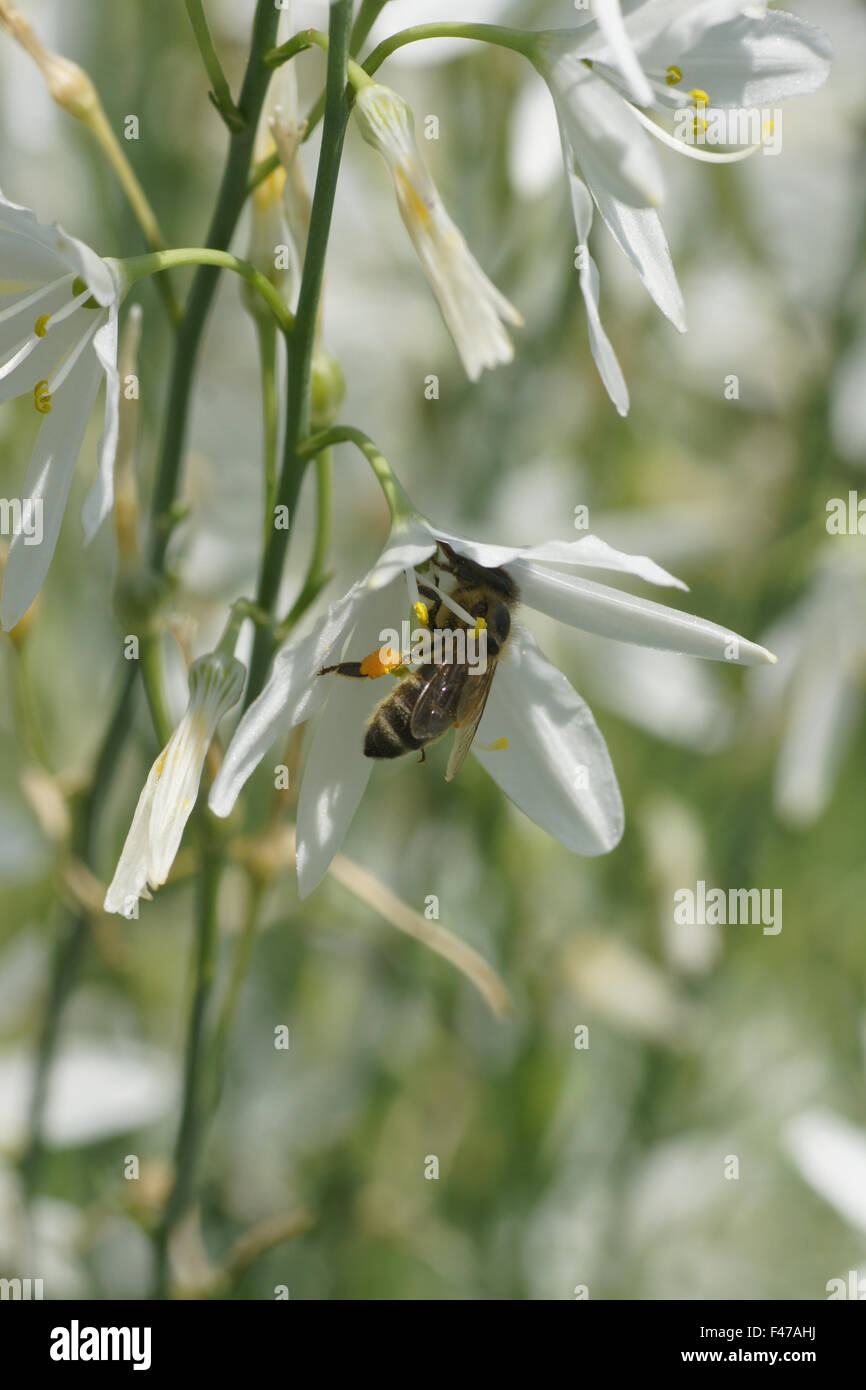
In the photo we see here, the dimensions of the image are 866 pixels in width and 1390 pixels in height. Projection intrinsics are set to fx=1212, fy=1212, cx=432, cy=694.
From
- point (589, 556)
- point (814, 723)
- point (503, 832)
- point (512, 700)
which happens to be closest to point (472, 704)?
point (512, 700)

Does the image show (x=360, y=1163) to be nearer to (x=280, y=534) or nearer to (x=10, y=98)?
(x=280, y=534)

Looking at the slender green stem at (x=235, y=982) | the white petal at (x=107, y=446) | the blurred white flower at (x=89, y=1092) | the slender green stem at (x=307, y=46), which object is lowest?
the blurred white flower at (x=89, y=1092)

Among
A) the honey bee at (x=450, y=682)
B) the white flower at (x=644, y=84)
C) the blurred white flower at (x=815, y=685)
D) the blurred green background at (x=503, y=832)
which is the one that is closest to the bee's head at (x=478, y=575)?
the honey bee at (x=450, y=682)

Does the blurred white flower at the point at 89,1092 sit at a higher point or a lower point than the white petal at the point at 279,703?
lower

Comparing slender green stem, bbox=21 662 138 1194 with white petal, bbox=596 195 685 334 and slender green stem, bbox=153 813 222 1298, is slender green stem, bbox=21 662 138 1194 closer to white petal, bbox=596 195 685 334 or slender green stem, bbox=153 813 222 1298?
slender green stem, bbox=153 813 222 1298

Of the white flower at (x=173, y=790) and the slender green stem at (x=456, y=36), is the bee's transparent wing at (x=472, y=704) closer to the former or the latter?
the white flower at (x=173, y=790)

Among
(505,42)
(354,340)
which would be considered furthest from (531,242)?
(505,42)
